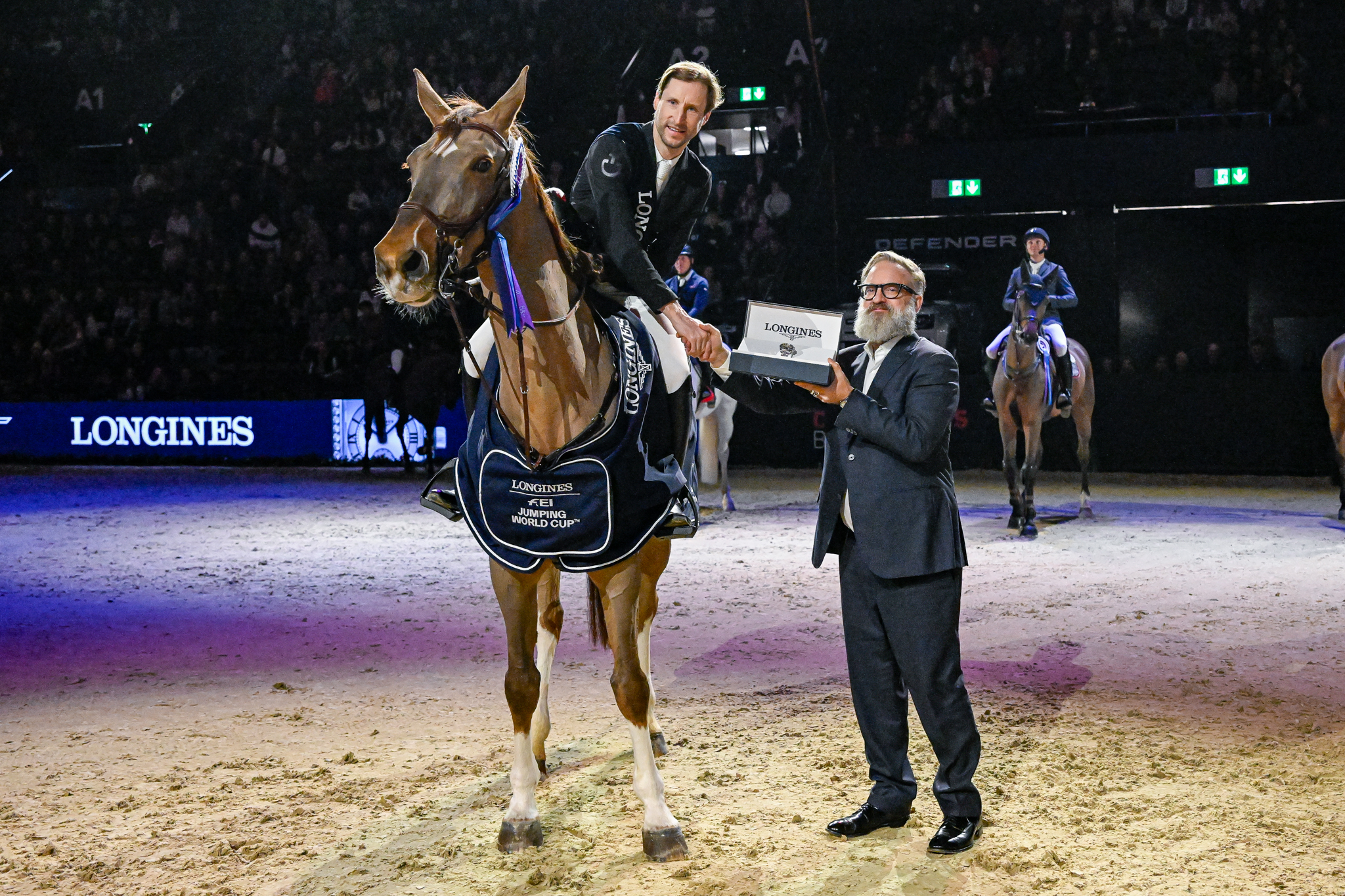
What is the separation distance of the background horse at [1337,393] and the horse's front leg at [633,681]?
402 inches

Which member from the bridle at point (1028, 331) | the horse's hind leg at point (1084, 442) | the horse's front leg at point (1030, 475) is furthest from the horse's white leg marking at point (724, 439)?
the horse's hind leg at point (1084, 442)

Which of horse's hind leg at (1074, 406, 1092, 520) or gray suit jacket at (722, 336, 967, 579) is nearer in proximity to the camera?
gray suit jacket at (722, 336, 967, 579)

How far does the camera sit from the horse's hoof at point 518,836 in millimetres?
3895

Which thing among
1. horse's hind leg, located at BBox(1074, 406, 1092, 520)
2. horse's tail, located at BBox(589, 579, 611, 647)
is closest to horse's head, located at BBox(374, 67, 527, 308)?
horse's tail, located at BBox(589, 579, 611, 647)

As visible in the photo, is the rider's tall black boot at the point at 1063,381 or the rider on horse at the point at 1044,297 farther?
the rider's tall black boot at the point at 1063,381

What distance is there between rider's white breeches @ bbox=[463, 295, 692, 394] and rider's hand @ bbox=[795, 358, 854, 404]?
73 centimetres

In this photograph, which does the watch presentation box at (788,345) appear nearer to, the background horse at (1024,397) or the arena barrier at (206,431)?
the background horse at (1024,397)

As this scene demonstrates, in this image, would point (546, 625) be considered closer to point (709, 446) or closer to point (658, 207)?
point (658, 207)

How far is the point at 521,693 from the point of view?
4.06m

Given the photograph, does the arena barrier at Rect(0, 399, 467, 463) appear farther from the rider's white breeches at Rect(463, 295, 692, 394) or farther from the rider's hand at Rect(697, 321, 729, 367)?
the rider's hand at Rect(697, 321, 729, 367)

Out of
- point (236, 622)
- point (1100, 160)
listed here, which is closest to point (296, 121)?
point (1100, 160)

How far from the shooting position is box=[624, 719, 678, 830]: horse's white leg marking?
3.87 meters

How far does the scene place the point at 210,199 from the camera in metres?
22.3

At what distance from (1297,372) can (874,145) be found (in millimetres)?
7187
